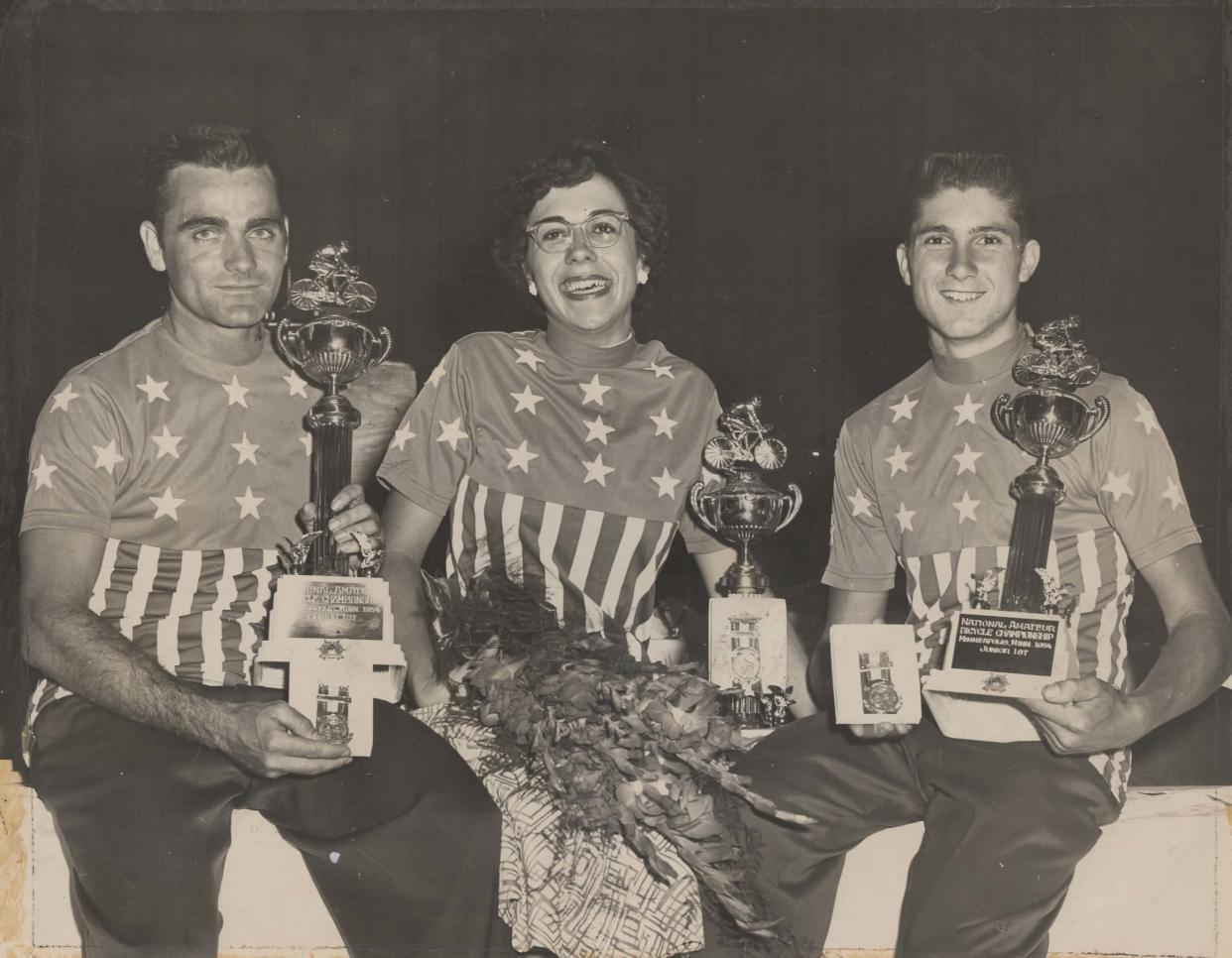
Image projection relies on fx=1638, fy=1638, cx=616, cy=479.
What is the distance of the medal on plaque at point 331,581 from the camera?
3.99m

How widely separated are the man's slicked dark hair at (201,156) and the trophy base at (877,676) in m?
2.00

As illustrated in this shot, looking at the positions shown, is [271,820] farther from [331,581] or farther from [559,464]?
[559,464]

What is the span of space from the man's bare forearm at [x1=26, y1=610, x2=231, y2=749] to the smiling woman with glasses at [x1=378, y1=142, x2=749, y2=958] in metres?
0.58

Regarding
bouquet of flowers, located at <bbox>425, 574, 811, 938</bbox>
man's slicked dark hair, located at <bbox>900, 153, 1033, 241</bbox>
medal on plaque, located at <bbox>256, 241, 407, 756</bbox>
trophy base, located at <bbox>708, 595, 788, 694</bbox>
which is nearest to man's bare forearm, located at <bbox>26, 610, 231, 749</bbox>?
medal on plaque, located at <bbox>256, 241, 407, 756</bbox>

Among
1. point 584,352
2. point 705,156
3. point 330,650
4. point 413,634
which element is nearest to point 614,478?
point 584,352

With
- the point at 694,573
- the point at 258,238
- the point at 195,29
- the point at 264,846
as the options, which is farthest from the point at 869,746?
the point at 195,29

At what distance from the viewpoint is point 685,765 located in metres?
4.04

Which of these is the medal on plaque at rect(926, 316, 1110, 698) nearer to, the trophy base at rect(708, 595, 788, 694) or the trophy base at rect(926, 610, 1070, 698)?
the trophy base at rect(926, 610, 1070, 698)

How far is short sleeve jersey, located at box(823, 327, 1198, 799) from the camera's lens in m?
4.26

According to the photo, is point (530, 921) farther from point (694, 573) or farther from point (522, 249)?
point (522, 249)

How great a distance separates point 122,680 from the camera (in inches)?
159

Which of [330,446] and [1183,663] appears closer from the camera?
[1183,663]

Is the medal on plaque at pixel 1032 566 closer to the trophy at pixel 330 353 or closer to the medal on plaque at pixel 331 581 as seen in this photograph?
the medal on plaque at pixel 331 581

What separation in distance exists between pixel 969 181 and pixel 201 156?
82.8 inches
